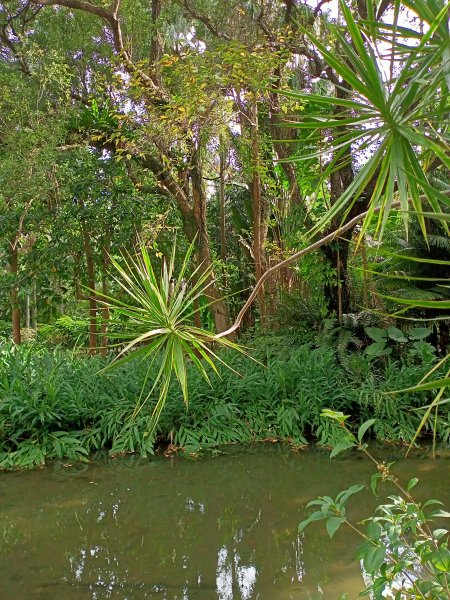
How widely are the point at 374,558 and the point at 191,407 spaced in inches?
169

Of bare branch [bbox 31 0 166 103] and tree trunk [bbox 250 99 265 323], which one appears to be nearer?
bare branch [bbox 31 0 166 103]

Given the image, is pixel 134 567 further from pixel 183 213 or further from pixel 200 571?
pixel 183 213

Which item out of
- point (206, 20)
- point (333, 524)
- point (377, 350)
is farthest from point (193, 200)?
point (333, 524)

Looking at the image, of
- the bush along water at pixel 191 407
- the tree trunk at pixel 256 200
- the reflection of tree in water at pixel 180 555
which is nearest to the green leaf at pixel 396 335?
the bush along water at pixel 191 407

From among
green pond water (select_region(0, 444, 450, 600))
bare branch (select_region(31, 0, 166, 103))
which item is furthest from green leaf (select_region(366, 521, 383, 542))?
bare branch (select_region(31, 0, 166, 103))

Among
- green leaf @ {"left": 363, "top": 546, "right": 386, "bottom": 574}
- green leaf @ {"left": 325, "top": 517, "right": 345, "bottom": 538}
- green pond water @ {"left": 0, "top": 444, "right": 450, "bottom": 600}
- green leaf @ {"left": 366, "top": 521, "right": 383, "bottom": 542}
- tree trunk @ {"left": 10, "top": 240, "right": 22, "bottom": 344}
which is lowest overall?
green pond water @ {"left": 0, "top": 444, "right": 450, "bottom": 600}

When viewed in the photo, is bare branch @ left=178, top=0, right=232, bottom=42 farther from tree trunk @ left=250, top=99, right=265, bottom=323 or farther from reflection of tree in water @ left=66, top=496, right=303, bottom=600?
reflection of tree in water @ left=66, top=496, right=303, bottom=600

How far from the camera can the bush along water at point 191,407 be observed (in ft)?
18.0

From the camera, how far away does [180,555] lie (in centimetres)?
333

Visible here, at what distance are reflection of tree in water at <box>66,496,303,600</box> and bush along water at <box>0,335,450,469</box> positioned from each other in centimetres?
138

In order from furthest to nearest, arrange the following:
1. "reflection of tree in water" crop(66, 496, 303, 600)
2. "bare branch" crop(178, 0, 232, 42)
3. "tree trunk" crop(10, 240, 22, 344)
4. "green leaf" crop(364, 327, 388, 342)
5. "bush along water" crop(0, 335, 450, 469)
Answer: "tree trunk" crop(10, 240, 22, 344) < "bare branch" crop(178, 0, 232, 42) < "green leaf" crop(364, 327, 388, 342) < "bush along water" crop(0, 335, 450, 469) < "reflection of tree in water" crop(66, 496, 303, 600)

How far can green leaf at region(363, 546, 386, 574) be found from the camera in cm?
160

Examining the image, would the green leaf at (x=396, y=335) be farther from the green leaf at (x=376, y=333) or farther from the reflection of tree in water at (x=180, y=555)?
the reflection of tree in water at (x=180, y=555)

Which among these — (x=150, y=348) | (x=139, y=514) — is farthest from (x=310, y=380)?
(x=150, y=348)
